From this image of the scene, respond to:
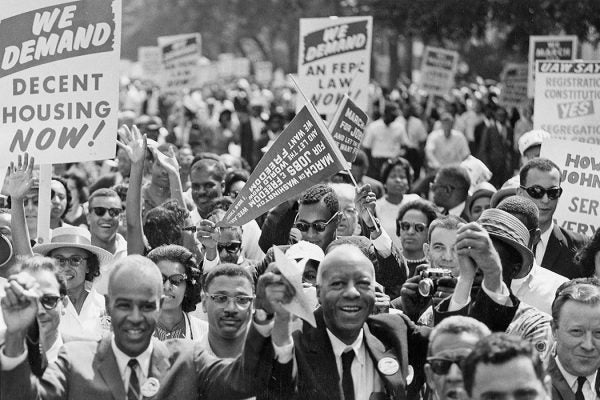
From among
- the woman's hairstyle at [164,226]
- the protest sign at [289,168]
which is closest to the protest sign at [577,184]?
the protest sign at [289,168]

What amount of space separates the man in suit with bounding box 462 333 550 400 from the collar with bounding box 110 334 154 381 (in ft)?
4.36

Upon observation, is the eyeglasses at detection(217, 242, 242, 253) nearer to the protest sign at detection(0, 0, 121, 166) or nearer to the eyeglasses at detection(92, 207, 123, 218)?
the protest sign at detection(0, 0, 121, 166)

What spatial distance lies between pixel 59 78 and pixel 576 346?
13.0 ft

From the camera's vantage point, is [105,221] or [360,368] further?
[105,221]

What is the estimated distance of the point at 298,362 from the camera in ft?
18.6

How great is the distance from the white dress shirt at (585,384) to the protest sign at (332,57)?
26.7 feet

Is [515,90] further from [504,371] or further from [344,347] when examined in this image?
[504,371]

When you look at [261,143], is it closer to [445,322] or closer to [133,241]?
[133,241]

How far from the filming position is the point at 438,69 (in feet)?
81.0

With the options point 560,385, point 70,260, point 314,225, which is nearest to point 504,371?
point 560,385

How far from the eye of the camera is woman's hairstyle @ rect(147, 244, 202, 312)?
758 centimetres

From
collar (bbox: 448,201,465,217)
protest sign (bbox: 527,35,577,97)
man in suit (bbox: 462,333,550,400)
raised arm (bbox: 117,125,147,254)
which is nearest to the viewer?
man in suit (bbox: 462,333,550,400)

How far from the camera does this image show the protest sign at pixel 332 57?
14422 mm

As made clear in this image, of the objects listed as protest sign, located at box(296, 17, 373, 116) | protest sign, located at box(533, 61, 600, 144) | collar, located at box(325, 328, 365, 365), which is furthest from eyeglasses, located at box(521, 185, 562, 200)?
protest sign, located at box(296, 17, 373, 116)
